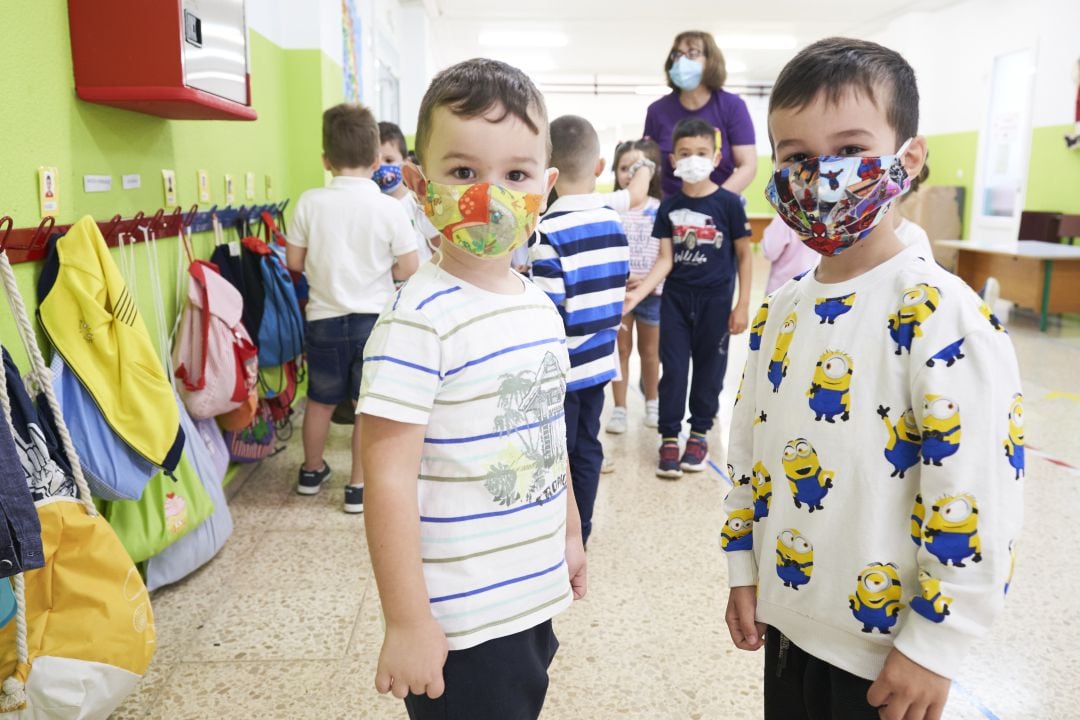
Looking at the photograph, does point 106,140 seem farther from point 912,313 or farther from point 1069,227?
point 1069,227

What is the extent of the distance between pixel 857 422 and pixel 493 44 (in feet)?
38.9

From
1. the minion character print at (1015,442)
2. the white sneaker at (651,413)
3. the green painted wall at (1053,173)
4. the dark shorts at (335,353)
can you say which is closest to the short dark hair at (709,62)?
the white sneaker at (651,413)

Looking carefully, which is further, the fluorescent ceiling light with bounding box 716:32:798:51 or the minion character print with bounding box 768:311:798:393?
the fluorescent ceiling light with bounding box 716:32:798:51

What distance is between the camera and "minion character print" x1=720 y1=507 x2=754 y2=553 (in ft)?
3.82

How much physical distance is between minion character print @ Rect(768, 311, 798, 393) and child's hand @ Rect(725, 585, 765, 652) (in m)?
0.30

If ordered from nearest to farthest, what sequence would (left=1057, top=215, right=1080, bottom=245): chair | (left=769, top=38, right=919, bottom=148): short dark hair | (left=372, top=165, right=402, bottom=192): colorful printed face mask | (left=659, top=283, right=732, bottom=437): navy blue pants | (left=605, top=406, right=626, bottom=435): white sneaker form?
(left=769, top=38, right=919, bottom=148): short dark hair, (left=659, top=283, right=732, bottom=437): navy blue pants, (left=372, top=165, right=402, bottom=192): colorful printed face mask, (left=605, top=406, right=626, bottom=435): white sneaker, (left=1057, top=215, right=1080, bottom=245): chair

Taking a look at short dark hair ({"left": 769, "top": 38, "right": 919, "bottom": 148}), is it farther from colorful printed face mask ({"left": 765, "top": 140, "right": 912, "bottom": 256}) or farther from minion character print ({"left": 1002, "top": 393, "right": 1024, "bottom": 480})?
minion character print ({"left": 1002, "top": 393, "right": 1024, "bottom": 480})

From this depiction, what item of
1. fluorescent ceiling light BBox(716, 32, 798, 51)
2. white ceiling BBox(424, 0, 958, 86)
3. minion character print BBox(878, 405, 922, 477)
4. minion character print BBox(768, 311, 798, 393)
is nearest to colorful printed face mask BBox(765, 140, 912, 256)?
minion character print BBox(768, 311, 798, 393)

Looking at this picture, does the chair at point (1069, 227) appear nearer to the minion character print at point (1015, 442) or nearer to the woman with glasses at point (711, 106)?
the woman with glasses at point (711, 106)

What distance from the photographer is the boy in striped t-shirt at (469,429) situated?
0.94 metres

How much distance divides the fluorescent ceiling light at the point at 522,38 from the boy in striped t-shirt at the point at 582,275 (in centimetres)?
949

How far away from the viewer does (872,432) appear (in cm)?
95

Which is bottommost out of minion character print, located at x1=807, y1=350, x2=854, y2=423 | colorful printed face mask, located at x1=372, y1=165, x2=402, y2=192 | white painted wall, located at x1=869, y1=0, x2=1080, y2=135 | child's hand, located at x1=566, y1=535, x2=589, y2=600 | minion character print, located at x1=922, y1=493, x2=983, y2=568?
Result: child's hand, located at x1=566, y1=535, x2=589, y2=600

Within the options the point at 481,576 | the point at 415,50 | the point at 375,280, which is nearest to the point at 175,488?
the point at 375,280
